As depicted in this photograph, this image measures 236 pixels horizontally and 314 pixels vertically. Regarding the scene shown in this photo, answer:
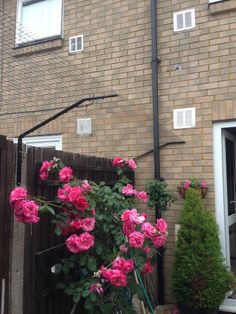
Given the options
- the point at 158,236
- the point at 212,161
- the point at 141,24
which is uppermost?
the point at 141,24

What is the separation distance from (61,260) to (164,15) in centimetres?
339

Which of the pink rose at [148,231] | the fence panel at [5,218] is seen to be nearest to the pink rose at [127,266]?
the pink rose at [148,231]

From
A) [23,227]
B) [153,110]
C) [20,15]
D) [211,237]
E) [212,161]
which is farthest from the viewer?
[20,15]

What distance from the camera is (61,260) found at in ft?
9.12

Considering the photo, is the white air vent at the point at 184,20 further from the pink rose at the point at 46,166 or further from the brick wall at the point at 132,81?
the pink rose at the point at 46,166

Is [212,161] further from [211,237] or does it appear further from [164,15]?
[164,15]

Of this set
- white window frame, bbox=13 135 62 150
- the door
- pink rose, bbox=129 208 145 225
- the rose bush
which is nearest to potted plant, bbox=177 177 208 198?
the door

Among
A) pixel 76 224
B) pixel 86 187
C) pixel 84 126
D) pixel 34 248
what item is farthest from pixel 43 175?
pixel 84 126

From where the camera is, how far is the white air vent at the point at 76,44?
5.13m

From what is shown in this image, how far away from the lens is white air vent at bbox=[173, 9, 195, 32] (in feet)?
14.5

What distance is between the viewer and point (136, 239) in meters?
2.44

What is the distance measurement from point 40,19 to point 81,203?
405 cm

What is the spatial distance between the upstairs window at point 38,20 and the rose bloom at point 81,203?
3.62 meters

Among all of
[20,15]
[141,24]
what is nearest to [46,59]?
[20,15]
